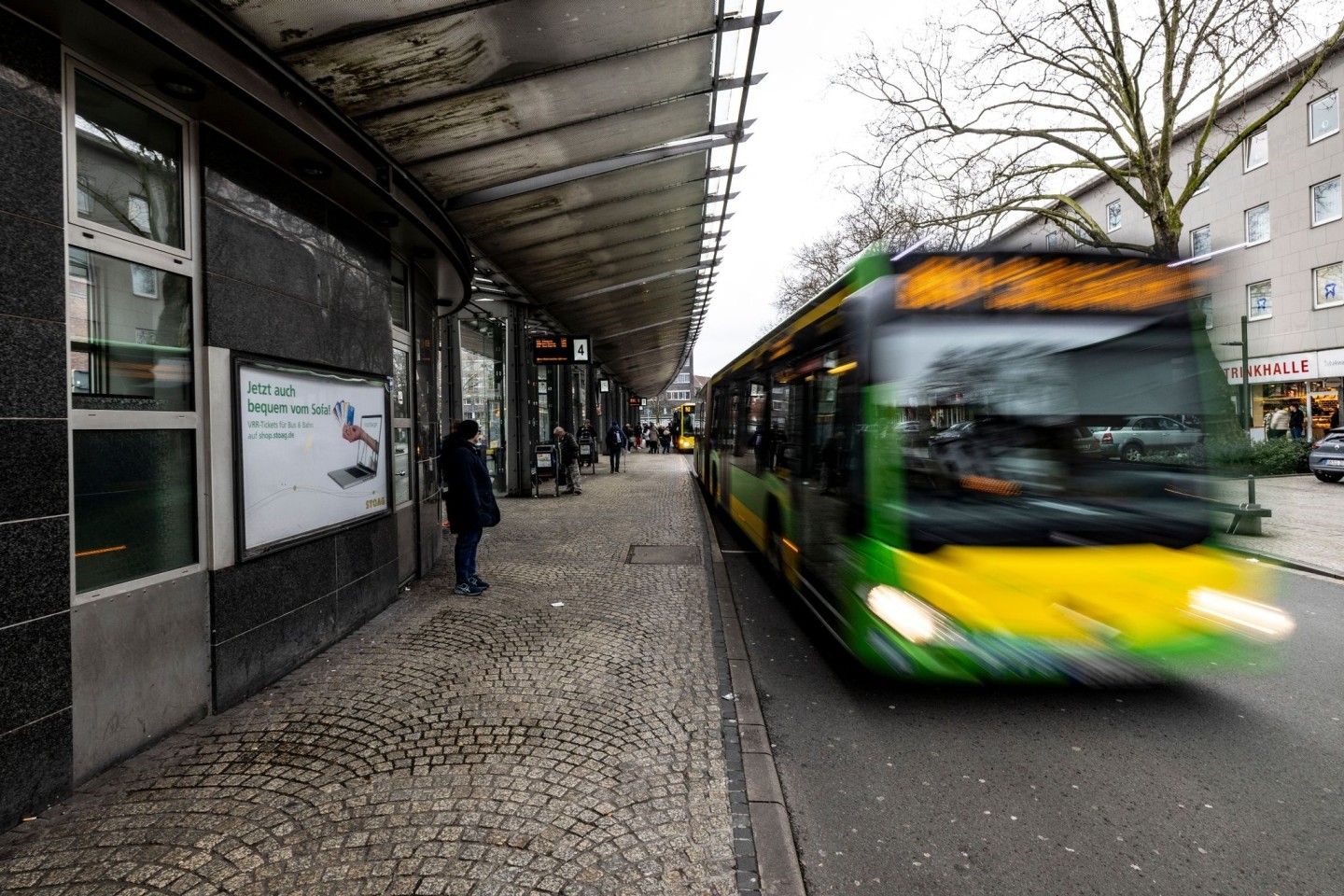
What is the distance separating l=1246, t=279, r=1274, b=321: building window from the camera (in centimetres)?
2583

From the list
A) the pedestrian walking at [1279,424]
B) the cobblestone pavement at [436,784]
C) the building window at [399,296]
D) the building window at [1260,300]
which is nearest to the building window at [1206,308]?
the cobblestone pavement at [436,784]

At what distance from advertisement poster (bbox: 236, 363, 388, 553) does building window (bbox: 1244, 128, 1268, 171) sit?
102ft

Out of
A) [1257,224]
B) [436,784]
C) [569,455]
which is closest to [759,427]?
[436,784]

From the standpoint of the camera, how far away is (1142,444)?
4.27m

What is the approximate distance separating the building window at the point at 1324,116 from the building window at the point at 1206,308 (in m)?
26.2

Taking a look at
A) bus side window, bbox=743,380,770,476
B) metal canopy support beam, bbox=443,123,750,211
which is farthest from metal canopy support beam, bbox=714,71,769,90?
bus side window, bbox=743,380,770,476

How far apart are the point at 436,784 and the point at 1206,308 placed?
5.26 metres

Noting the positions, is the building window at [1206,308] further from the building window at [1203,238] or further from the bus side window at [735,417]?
the building window at [1203,238]

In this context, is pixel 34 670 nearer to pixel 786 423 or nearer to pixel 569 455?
pixel 786 423

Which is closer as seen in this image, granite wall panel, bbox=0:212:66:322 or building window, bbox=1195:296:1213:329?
granite wall panel, bbox=0:212:66:322

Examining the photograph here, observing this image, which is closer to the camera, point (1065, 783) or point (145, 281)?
point (1065, 783)

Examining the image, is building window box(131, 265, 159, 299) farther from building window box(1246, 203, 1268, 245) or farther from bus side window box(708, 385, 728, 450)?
building window box(1246, 203, 1268, 245)

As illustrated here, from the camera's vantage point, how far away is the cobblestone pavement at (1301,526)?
844 cm

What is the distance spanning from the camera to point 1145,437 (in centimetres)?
431
